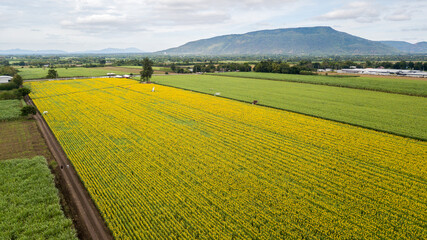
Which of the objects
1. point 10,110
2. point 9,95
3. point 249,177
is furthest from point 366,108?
point 9,95

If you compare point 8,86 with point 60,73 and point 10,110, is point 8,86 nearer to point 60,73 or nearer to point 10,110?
point 10,110

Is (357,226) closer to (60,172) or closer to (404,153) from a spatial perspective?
(404,153)

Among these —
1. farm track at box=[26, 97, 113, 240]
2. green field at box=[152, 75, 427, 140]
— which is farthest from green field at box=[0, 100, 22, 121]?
green field at box=[152, 75, 427, 140]

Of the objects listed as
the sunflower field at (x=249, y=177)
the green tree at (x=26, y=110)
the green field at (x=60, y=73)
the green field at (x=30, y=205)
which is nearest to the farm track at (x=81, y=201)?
the sunflower field at (x=249, y=177)

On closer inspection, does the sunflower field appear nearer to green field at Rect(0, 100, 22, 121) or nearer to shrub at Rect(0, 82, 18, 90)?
green field at Rect(0, 100, 22, 121)

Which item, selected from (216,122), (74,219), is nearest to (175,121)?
(216,122)

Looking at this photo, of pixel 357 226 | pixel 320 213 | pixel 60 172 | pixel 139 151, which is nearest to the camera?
pixel 357 226

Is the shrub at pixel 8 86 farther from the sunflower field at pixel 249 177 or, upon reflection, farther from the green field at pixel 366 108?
the green field at pixel 366 108
